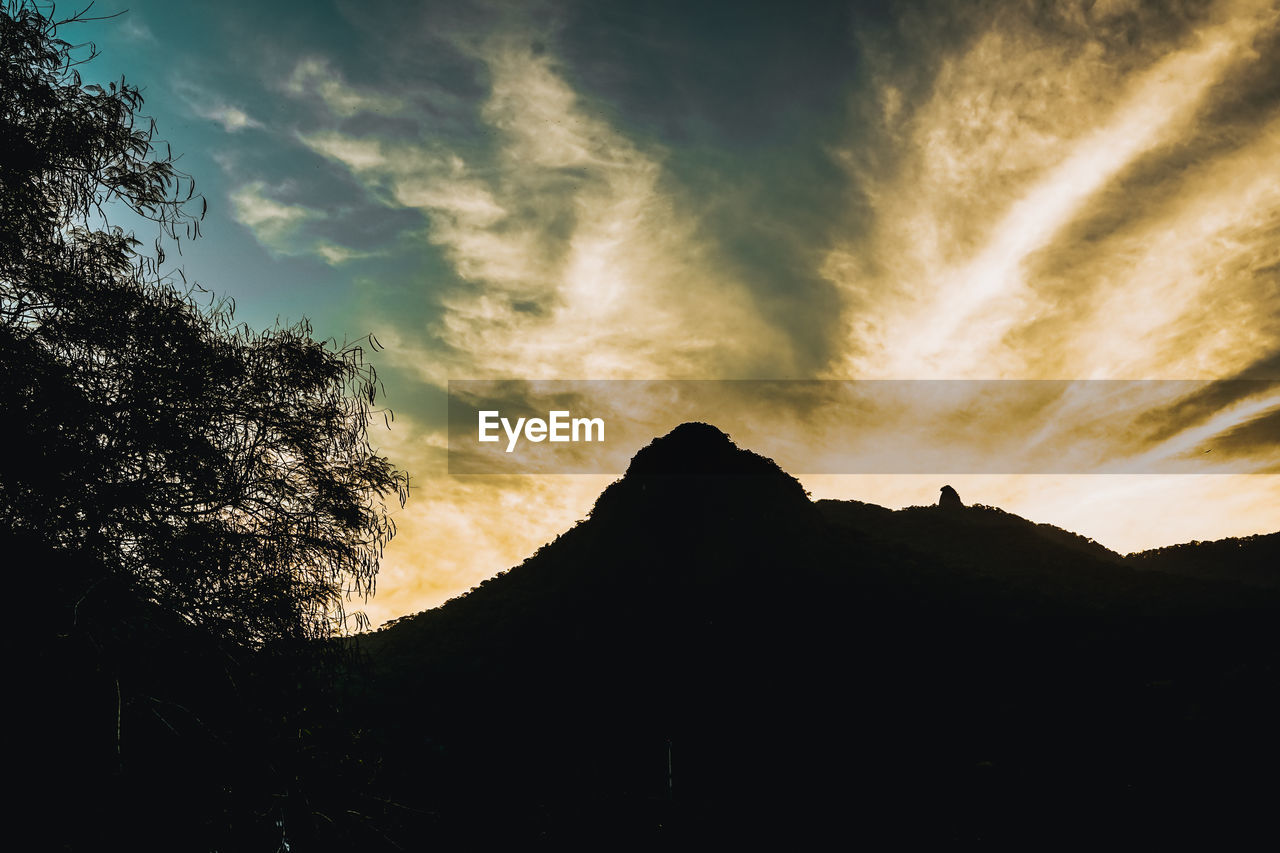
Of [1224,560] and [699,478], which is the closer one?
[699,478]

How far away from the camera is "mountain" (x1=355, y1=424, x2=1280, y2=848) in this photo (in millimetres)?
25469

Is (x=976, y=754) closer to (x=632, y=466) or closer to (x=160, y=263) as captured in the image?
(x=160, y=263)

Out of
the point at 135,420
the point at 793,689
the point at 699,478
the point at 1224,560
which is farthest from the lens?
the point at 1224,560

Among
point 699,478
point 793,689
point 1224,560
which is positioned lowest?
point 793,689

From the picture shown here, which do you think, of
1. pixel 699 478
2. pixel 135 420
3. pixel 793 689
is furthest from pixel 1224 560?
pixel 135 420

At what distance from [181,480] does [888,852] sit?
2688cm

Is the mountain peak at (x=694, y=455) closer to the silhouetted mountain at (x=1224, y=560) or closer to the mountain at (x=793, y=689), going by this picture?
the mountain at (x=793, y=689)

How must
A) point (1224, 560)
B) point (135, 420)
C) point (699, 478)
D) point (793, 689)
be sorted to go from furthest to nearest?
point (1224, 560) < point (699, 478) < point (793, 689) < point (135, 420)

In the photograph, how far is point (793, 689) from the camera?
3959 cm

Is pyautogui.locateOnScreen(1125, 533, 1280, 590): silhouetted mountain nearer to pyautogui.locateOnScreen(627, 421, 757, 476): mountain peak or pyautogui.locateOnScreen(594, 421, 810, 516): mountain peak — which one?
pyautogui.locateOnScreen(594, 421, 810, 516): mountain peak

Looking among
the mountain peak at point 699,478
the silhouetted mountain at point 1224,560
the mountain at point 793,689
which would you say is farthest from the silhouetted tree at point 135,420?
the silhouetted mountain at point 1224,560

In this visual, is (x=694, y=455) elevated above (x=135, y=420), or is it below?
above

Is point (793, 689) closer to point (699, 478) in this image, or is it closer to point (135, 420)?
point (699, 478)

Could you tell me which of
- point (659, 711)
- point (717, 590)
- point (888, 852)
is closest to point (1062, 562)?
point (717, 590)
